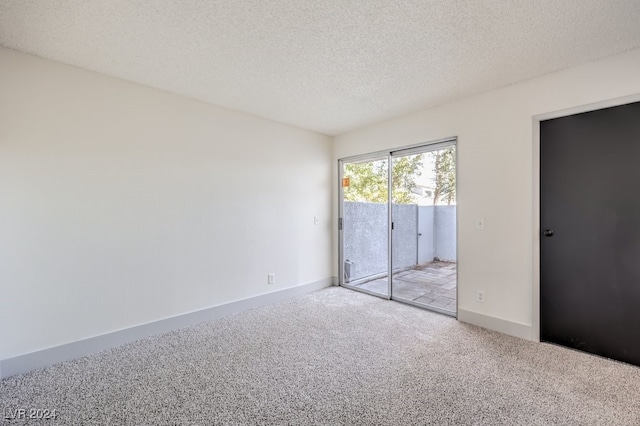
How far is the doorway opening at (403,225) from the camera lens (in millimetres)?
3404

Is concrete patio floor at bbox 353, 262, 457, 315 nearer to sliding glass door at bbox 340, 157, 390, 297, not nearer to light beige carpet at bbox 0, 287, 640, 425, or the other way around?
sliding glass door at bbox 340, 157, 390, 297

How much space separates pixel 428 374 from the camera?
2104mm

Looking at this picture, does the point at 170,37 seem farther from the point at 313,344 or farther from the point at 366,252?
the point at 366,252

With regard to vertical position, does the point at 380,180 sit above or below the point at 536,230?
above

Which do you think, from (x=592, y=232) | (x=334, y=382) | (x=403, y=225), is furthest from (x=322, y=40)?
(x=592, y=232)

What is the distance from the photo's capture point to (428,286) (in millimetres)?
3750

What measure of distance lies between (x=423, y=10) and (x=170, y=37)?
1.75 metres

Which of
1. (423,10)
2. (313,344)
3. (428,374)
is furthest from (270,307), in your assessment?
(423,10)

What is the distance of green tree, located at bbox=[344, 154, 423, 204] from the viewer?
376 cm

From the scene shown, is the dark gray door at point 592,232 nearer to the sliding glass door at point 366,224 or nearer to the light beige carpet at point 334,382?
the light beige carpet at point 334,382

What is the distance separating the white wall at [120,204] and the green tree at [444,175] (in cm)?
204

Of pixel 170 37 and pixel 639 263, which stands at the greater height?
pixel 170 37

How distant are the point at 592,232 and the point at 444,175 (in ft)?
4.70

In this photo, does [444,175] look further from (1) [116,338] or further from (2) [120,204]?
(1) [116,338]
